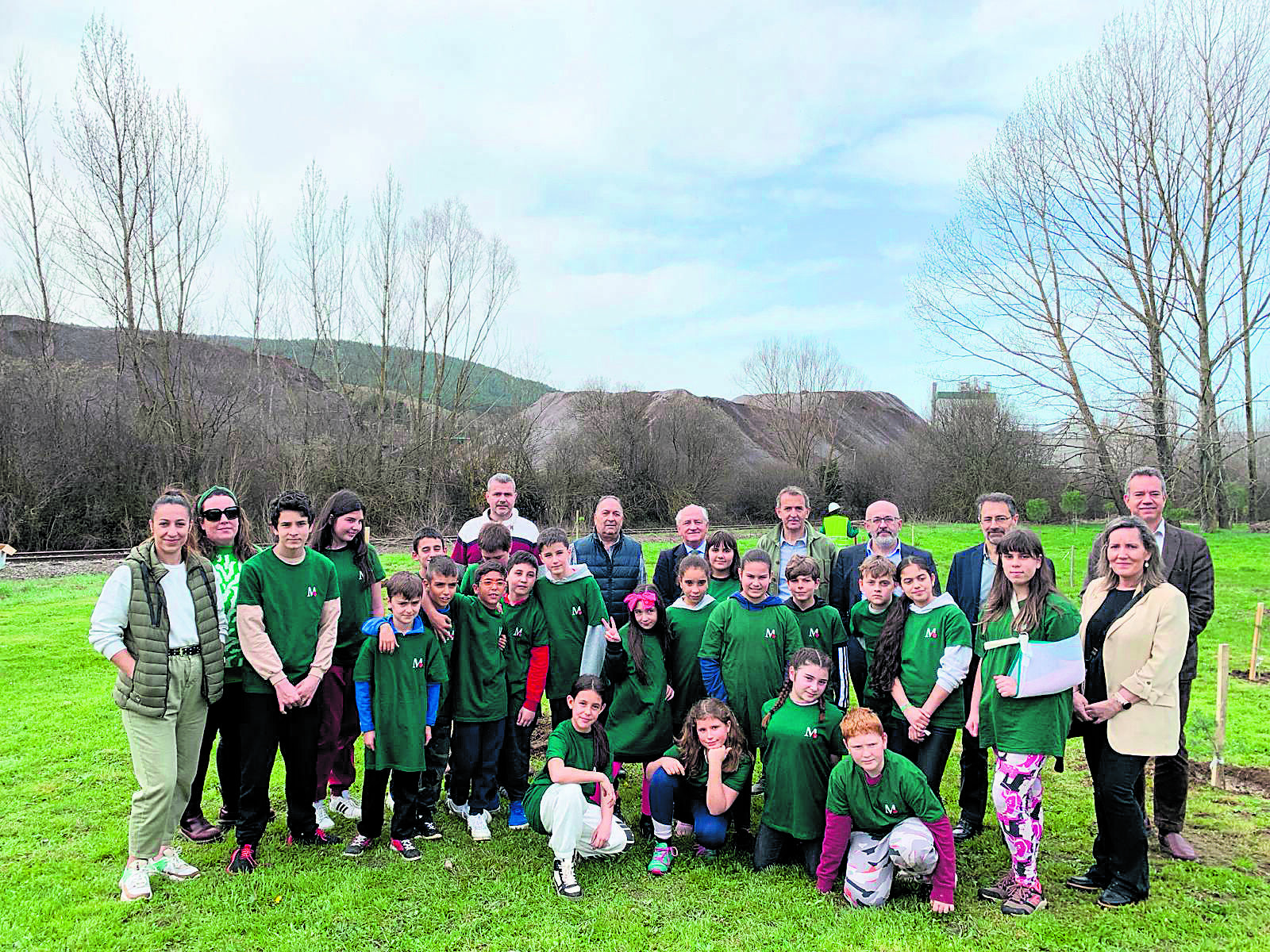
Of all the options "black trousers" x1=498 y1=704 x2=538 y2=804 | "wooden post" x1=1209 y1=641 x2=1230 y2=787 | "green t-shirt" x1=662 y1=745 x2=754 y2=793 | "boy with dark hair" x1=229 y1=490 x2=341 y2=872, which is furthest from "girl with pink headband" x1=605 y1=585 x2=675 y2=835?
"wooden post" x1=1209 y1=641 x2=1230 y2=787

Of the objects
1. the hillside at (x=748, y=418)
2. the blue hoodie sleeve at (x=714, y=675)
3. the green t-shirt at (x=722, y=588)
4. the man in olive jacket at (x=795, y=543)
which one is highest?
the hillside at (x=748, y=418)

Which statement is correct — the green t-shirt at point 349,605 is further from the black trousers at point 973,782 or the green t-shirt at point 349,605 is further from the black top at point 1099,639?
the black top at point 1099,639

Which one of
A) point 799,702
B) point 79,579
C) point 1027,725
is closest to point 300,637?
point 799,702

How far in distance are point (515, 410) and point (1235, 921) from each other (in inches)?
1006

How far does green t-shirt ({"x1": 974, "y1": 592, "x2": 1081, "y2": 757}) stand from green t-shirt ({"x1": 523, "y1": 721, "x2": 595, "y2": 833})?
2048 mm

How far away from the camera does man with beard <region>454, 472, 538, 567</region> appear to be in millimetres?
5730

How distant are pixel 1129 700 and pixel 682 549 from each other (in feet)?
9.61

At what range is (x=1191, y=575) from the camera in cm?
445

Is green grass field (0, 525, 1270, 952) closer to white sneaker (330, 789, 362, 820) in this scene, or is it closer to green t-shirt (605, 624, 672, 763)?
white sneaker (330, 789, 362, 820)

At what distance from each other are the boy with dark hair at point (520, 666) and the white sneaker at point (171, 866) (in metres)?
1.64

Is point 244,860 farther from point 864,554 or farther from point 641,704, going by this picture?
point 864,554

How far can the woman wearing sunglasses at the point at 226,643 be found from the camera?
422 cm

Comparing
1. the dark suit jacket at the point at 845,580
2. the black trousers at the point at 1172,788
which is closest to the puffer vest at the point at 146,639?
the dark suit jacket at the point at 845,580

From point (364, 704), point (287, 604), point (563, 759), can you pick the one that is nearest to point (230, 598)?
point (287, 604)
